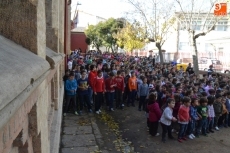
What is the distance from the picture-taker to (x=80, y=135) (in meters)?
7.70

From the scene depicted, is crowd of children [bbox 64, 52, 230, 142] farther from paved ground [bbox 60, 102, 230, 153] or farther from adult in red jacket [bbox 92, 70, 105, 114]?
paved ground [bbox 60, 102, 230, 153]

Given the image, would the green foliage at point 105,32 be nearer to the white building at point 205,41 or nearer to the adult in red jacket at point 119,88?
the white building at point 205,41

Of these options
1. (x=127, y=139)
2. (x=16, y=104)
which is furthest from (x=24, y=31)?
(x=127, y=139)

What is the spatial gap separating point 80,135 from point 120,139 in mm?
1135

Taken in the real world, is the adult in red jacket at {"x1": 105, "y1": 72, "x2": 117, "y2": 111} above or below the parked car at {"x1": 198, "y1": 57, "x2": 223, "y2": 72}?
below

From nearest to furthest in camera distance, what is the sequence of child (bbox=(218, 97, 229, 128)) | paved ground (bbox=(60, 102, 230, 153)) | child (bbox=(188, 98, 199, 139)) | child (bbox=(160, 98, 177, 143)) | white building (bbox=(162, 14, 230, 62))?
1. paved ground (bbox=(60, 102, 230, 153))
2. child (bbox=(160, 98, 177, 143))
3. child (bbox=(188, 98, 199, 139))
4. child (bbox=(218, 97, 229, 128))
5. white building (bbox=(162, 14, 230, 62))

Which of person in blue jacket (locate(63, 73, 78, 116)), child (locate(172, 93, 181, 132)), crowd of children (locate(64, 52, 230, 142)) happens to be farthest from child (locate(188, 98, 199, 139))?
person in blue jacket (locate(63, 73, 78, 116))

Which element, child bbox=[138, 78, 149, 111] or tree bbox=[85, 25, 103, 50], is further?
tree bbox=[85, 25, 103, 50]

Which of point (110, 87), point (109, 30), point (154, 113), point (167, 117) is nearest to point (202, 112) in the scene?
point (167, 117)

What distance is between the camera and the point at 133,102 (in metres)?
11.8

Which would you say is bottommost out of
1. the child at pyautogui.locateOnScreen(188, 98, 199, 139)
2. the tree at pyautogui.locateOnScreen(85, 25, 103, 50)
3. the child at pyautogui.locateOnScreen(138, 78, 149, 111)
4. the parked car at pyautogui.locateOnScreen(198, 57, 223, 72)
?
the child at pyautogui.locateOnScreen(188, 98, 199, 139)

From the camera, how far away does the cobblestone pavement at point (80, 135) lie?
6746mm

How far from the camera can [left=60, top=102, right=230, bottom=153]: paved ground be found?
23.1 ft

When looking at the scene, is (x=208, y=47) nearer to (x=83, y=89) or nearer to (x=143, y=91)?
(x=143, y=91)
